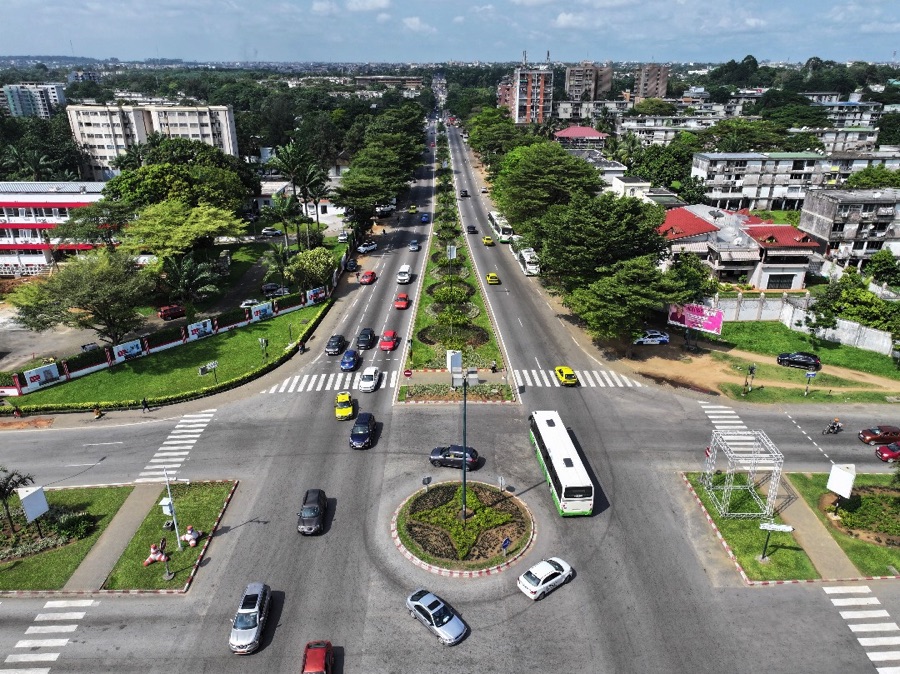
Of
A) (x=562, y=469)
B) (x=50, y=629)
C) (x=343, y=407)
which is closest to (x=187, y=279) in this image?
(x=343, y=407)

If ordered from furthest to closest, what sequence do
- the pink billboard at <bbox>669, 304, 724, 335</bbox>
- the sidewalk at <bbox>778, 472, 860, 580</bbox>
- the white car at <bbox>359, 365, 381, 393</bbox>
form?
the pink billboard at <bbox>669, 304, 724, 335</bbox> < the white car at <bbox>359, 365, 381, 393</bbox> < the sidewalk at <bbox>778, 472, 860, 580</bbox>

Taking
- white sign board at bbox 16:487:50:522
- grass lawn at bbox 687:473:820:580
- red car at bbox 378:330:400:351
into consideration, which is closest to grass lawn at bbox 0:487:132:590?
white sign board at bbox 16:487:50:522

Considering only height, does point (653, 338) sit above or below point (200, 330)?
above

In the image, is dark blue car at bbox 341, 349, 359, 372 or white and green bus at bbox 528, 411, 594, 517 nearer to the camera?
white and green bus at bbox 528, 411, 594, 517

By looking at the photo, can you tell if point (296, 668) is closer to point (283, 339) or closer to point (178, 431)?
point (178, 431)

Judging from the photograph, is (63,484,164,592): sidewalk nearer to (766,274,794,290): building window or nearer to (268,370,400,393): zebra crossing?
(268,370,400,393): zebra crossing

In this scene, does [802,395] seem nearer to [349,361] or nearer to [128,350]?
[349,361]

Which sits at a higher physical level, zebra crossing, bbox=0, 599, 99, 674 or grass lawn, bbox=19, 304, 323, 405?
grass lawn, bbox=19, 304, 323, 405
